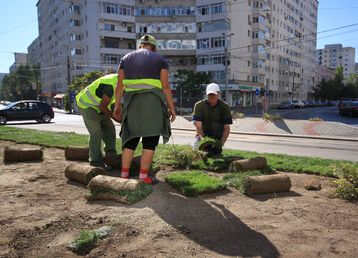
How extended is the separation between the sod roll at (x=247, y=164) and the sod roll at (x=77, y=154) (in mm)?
2733

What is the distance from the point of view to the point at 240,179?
424 centimetres

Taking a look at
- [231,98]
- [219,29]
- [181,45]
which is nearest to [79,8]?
[181,45]

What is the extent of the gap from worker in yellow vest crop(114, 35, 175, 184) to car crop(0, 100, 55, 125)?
20.3 meters

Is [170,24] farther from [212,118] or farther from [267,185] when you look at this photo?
[267,185]

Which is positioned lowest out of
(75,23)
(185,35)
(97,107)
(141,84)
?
(97,107)

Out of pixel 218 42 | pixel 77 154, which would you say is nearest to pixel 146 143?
pixel 77 154

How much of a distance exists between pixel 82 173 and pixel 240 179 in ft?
7.02

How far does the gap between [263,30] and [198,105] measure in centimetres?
5901

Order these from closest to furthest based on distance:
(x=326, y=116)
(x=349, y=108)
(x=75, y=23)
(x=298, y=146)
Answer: (x=298, y=146) < (x=349, y=108) < (x=326, y=116) < (x=75, y=23)

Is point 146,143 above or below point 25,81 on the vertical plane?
below

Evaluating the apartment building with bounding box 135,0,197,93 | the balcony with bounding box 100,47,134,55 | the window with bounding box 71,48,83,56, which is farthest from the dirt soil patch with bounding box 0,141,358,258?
the window with bounding box 71,48,83,56

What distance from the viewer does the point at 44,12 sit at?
287 ft

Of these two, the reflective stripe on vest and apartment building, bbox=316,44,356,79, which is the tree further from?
apartment building, bbox=316,44,356,79

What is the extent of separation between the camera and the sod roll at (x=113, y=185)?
3518mm
